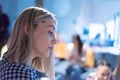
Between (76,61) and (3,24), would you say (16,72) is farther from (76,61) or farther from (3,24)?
(3,24)

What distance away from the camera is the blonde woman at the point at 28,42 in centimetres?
116

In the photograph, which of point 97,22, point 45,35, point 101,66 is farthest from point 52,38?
point 97,22

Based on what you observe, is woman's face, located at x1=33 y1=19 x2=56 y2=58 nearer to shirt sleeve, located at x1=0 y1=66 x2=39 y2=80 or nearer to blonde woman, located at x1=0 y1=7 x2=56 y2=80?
blonde woman, located at x1=0 y1=7 x2=56 y2=80

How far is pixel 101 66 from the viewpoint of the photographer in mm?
2557

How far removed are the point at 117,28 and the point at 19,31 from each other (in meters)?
1.83

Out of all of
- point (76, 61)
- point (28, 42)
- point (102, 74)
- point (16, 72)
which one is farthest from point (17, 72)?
point (76, 61)

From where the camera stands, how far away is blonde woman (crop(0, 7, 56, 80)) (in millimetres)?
1164

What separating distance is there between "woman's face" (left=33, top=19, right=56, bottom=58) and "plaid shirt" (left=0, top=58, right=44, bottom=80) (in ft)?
0.33

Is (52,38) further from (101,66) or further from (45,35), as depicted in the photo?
(101,66)

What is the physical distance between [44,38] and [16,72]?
0.19 meters

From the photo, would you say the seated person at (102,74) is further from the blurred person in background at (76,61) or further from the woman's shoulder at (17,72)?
the blurred person in background at (76,61)

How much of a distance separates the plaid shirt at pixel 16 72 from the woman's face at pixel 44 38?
0.33 ft

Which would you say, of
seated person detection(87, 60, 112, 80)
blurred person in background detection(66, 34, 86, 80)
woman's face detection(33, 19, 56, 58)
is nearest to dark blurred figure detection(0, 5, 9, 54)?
blurred person in background detection(66, 34, 86, 80)

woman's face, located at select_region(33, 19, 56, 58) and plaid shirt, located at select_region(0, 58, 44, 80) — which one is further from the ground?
woman's face, located at select_region(33, 19, 56, 58)
